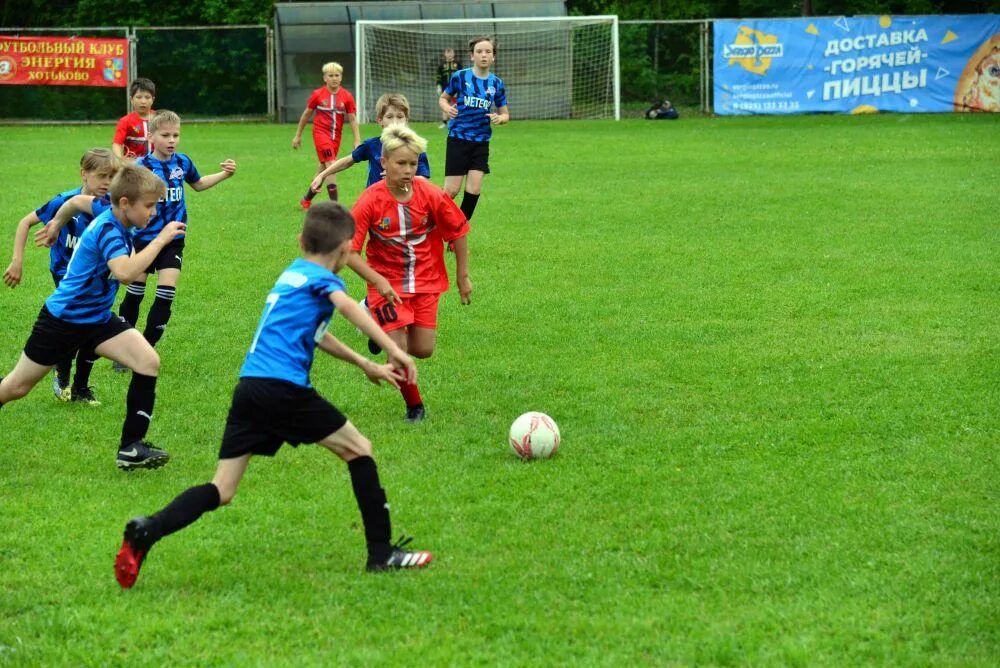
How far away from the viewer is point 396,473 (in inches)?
266

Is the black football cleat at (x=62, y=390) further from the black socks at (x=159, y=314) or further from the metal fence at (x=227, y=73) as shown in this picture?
the metal fence at (x=227, y=73)

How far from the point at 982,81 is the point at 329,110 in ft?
63.8

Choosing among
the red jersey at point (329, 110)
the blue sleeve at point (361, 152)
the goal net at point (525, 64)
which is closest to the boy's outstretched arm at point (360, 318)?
the blue sleeve at point (361, 152)

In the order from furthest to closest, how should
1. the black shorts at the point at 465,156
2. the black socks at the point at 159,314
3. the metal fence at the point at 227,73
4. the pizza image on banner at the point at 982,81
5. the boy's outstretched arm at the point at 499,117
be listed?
the metal fence at the point at 227,73 → the pizza image on banner at the point at 982,81 → the black shorts at the point at 465,156 → the boy's outstretched arm at the point at 499,117 → the black socks at the point at 159,314

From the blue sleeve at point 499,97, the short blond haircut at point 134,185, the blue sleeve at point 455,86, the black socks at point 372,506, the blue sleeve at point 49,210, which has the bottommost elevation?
the black socks at point 372,506

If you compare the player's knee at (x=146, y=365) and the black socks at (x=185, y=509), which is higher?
the player's knee at (x=146, y=365)

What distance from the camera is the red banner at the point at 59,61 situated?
1309 inches

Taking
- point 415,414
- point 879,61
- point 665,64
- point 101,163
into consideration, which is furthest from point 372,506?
point 665,64

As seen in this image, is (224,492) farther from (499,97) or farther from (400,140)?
(499,97)

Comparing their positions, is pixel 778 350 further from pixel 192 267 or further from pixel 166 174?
pixel 192 267

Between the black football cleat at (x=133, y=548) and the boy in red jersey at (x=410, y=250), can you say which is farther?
the boy in red jersey at (x=410, y=250)

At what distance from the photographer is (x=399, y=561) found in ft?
17.5

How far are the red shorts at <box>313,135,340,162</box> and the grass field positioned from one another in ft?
13.9

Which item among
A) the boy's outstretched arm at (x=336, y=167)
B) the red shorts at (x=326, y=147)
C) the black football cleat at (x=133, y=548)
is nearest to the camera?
the black football cleat at (x=133, y=548)
